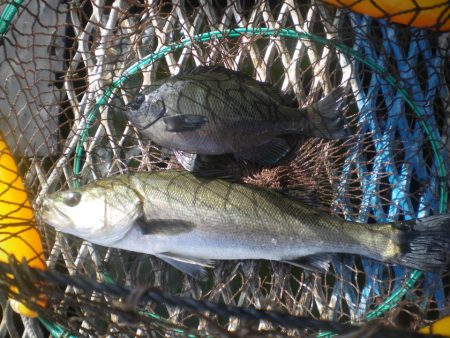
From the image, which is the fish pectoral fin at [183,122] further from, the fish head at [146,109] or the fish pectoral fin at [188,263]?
the fish pectoral fin at [188,263]

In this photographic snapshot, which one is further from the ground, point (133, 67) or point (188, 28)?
point (188, 28)

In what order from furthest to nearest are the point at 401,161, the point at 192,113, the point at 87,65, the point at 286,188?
1. the point at 87,65
2. the point at 401,161
3. the point at 286,188
4. the point at 192,113

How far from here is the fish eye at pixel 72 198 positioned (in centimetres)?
182

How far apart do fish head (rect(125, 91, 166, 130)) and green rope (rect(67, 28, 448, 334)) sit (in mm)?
308

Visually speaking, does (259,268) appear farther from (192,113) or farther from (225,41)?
(225,41)

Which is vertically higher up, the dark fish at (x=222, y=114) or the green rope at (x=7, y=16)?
the green rope at (x=7, y=16)

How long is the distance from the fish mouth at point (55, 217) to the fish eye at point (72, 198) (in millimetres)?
46

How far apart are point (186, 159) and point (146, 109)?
0.95 ft

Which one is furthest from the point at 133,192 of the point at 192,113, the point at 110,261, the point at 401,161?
the point at 401,161

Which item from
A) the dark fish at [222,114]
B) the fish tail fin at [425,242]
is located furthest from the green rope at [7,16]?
the fish tail fin at [425,242]

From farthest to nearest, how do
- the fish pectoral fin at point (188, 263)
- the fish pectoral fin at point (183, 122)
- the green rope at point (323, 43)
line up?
1. the green rope at point (323, 43)
2. the fish pectoral fin at point (188, 263)
3. the fish pectoral fin at point (183, 122)

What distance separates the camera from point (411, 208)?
219 centimetres

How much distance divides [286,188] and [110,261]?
0.93 m

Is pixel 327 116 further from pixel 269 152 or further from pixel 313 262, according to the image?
pixel 313 262
